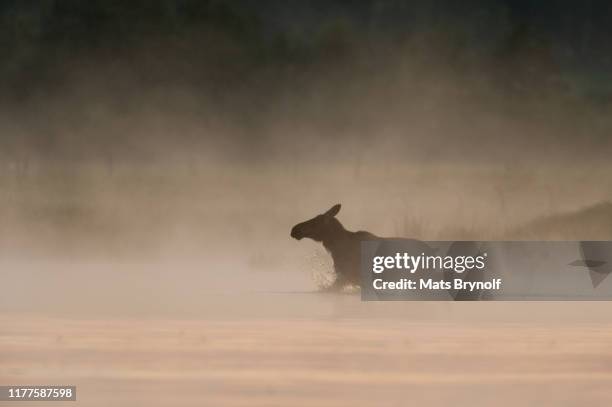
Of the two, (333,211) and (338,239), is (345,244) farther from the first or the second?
(333,211)

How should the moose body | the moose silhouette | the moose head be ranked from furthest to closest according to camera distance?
the moose head → the moose body → the moose silhouette

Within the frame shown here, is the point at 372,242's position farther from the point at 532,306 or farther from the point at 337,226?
the point at 532,306

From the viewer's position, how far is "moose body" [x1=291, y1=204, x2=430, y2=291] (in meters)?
14.1

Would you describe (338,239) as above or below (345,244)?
above

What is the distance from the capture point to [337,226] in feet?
48.4

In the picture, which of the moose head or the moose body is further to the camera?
the moose head

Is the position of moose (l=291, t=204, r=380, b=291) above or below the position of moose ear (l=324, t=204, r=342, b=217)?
below

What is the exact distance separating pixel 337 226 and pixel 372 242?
1.92 feet

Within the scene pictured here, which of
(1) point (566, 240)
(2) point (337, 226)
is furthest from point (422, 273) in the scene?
(1) point (566, 240)

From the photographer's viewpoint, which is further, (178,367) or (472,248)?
(472,248)

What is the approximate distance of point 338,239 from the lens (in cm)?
1455

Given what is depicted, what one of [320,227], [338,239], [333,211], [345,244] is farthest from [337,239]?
[333,211]

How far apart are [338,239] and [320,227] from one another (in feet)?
1.17

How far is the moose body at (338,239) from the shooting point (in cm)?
1409
